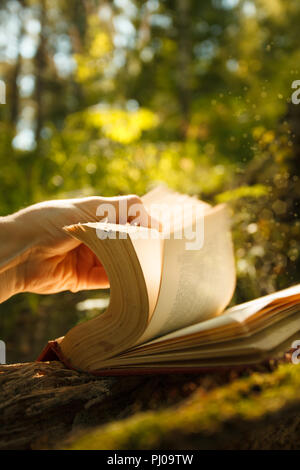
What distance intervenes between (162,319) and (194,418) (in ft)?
1.05

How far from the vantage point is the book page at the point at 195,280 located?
707mm

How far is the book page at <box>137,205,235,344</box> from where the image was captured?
71cm

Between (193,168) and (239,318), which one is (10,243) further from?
(193,168)

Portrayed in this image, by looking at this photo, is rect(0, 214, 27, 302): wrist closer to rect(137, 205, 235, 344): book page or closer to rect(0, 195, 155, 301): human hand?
rect(0, 195, 155, 301): human hand

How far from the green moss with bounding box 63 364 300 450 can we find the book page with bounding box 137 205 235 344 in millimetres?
261

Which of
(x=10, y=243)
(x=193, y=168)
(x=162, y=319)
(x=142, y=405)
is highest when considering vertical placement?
(x=193, y=168)

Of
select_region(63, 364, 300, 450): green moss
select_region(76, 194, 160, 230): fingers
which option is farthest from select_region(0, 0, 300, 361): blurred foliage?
select_region(63, 364, 300, 450): green moss

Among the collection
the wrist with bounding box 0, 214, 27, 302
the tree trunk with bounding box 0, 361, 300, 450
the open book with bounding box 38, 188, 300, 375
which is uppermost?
the wrist with bounding box 0, 214, 27, 302

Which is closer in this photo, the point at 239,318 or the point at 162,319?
the point at 239,318

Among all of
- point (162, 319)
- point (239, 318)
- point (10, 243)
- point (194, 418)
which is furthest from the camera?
point (10, 243)

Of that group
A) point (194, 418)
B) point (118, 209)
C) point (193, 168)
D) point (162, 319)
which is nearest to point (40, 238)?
point (118, 209)

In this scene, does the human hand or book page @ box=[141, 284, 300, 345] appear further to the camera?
the human hand

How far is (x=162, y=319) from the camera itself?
2.34 feet
